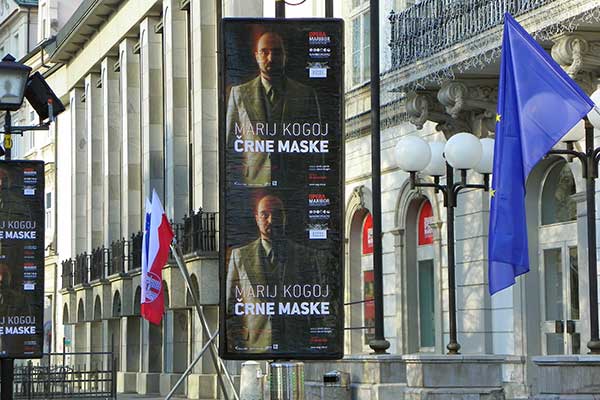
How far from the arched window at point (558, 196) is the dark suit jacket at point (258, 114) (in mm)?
13216

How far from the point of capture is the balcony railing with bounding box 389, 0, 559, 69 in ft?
70.9

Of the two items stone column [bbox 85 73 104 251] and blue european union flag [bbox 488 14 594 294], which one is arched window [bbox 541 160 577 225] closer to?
blue european union flag [bbox 488 14 594 294]

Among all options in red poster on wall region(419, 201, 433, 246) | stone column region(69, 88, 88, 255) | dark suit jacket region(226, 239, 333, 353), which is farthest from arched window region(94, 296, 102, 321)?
dark suit jacket region(226, 239, 333, 353)

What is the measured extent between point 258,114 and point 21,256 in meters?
10.6

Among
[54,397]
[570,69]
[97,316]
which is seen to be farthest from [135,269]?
[570,69]

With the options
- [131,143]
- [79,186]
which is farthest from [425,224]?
[79,186]

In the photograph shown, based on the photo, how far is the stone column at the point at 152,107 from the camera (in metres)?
50.2

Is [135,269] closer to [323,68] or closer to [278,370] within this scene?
[278,370]

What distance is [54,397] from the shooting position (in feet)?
96.2

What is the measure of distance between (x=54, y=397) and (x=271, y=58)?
19024 millimetres

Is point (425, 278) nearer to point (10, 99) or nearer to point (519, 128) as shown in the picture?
point (10, 99)

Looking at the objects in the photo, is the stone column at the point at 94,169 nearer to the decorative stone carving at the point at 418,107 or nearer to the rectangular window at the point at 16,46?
the rectangular window at the point at 16,46

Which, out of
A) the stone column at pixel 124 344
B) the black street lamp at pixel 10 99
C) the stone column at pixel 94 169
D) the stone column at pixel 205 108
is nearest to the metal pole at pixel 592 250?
the black street lamp at pixel 10 99

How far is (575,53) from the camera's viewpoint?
20.2 meters
